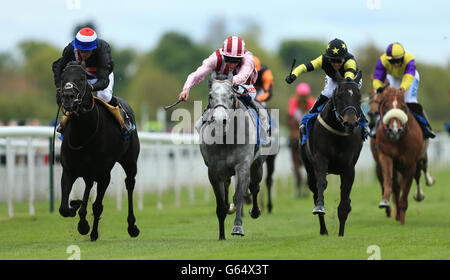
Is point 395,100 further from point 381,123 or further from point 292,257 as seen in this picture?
point 292,257

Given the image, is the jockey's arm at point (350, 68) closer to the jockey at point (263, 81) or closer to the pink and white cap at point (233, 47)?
the pink and white cap at point (233, 47)

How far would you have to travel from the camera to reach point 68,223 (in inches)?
527

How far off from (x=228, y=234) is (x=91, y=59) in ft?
9.15

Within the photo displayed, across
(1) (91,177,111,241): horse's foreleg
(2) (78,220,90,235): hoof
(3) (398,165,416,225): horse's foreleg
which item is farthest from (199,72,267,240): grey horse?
(3) (398,165,416,225): horse's foreleg

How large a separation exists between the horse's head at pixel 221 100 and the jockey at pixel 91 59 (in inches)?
50.6

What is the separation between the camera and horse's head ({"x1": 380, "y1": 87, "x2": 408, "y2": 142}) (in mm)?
13531

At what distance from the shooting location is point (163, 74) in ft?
309

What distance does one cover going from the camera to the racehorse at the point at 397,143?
1356 cm

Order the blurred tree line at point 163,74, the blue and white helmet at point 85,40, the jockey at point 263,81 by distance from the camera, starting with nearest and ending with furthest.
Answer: the blue and white helmet at point 85,40 < the jockey at point 263,81 < the blurred tree line at point 163,74

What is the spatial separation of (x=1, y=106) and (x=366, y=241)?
131 feet

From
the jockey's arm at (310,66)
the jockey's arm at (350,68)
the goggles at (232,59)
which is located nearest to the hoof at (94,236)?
the goggles at (232,59)

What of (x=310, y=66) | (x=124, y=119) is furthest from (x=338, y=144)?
(x=124, y=119)

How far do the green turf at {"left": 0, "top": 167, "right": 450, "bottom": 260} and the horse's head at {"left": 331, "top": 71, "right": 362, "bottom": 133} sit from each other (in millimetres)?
1303
